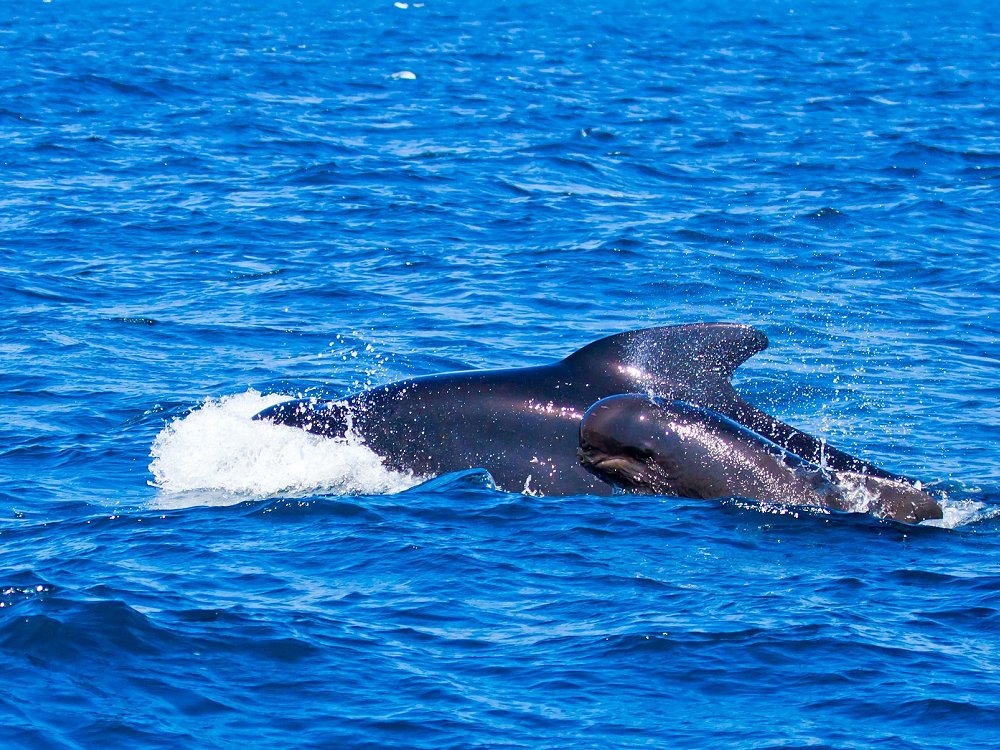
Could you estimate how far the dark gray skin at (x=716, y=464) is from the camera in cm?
1238

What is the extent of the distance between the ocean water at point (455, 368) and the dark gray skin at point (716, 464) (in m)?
0.20

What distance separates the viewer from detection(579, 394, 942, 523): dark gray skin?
12.4 meters

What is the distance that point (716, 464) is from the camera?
12477 mm

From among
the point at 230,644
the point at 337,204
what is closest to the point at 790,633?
the point at 230,644

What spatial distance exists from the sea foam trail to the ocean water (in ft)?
0.14

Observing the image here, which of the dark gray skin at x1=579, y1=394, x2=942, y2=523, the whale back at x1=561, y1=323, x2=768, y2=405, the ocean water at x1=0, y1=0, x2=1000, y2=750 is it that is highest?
the whale back at x1=561, y1=323, x2=768, y2=405

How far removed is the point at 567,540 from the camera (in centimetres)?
1194

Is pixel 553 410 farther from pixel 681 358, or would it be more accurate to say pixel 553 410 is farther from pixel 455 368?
pixel 455 368

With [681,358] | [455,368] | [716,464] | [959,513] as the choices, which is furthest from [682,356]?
[455,368]

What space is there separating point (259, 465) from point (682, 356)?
3903 mm

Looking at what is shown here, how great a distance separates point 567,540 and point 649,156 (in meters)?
21.7

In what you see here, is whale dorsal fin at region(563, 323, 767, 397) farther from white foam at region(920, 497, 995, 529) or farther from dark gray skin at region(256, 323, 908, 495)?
white foam at region(920, 497, 995, 529)

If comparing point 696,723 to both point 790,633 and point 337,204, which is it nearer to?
point 790,633

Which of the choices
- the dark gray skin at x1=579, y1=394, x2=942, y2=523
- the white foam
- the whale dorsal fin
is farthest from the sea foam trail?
the white foam
